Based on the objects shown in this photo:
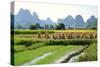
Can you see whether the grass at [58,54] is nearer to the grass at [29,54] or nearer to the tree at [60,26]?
the grass at [29,54]

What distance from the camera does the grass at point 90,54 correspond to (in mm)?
1893

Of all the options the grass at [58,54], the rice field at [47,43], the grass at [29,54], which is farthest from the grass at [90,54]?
the grass at [29,54]

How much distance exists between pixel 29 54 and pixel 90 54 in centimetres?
60

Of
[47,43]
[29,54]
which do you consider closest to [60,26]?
[47,43]

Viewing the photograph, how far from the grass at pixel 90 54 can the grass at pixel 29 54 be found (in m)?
0.32

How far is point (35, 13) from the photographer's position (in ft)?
5.67

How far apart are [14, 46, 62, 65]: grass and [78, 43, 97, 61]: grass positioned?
1.04 ft

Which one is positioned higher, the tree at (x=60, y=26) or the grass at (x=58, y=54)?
the tree at (x=60, y=26)

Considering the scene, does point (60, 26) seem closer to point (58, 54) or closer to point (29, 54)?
point (58, 54)

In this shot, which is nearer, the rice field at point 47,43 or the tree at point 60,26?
the rice field at point 47,43
